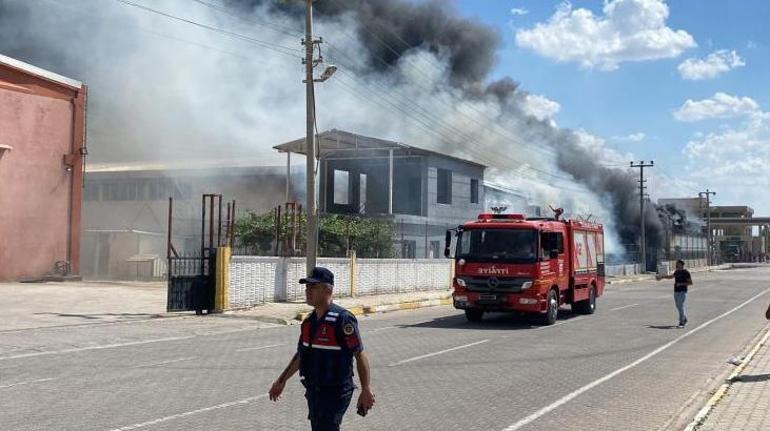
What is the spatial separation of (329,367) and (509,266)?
41.3ft

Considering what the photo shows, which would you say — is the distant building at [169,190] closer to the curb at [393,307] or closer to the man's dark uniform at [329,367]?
the curb at [393,307]

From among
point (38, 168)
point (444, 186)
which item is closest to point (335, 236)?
point (444, 186)

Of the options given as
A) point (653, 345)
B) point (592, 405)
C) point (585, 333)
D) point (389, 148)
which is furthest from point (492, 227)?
point (389, 148)

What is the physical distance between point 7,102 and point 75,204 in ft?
14.9

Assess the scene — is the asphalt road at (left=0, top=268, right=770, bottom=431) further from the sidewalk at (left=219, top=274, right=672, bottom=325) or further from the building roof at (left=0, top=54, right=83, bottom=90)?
the building roof at (left=0, top=54, right=83, bottom=90)

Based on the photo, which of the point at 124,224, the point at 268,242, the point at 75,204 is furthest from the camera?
the point at 124,224

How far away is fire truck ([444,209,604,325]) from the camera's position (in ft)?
53.3

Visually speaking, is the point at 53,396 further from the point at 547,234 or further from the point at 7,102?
the point at 7,102

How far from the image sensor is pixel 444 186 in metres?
42.0

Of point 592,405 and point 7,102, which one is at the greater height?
point 7,102

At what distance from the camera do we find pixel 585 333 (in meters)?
15.2

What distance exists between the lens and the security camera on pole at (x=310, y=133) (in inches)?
747

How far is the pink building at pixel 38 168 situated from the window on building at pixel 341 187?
18.4 metres

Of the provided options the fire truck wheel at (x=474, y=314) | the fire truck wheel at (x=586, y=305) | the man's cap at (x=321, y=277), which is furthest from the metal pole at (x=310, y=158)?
the man's cap at (x=321, y=277)
